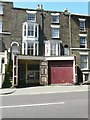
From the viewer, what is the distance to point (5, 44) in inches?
1373

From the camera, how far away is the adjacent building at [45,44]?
32.0 meters

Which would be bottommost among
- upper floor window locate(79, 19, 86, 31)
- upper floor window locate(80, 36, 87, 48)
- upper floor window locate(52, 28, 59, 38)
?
upper floor window locate(80, 36, 87, 48)

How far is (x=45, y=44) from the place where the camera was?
36406 mm

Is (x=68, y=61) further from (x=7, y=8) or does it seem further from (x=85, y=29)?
(x=7, y=8)

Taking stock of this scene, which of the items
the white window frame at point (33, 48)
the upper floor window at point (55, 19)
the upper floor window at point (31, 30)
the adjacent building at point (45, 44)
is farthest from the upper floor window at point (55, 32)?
the white window frame at point (33, 48)

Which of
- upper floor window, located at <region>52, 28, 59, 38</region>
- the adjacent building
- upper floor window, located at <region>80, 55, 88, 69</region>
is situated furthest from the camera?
upper floor window, located at <region>80, 55, 88, 69</region>

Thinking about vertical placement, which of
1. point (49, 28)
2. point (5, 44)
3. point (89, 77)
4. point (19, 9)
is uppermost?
point (19, 9)

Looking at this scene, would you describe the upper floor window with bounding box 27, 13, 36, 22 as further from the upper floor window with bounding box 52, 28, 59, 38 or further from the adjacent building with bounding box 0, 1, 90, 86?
the upper floor window with bounding box 52, 28, 59, 38

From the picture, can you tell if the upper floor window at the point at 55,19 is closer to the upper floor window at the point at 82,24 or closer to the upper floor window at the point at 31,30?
the upper floor window at the point at 31,30

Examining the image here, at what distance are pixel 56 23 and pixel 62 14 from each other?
180 cm

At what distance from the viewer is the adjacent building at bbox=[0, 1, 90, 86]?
105 feet

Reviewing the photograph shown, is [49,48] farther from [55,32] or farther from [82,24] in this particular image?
[82,24]

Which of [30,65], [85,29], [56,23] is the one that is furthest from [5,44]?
[85,29]

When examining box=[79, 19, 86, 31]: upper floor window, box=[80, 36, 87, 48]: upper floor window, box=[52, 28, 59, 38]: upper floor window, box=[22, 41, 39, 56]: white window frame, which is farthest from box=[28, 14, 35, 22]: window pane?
box=[80, 36, 87, 48]: upper floor window
